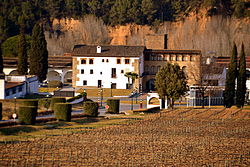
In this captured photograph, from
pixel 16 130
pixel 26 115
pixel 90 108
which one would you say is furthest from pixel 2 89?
pixel 16 130

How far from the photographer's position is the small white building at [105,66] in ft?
302

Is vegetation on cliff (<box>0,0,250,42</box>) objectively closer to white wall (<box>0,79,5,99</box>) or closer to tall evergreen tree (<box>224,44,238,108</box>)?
tall evergreen tree (<box>224,44,238,108</box>)

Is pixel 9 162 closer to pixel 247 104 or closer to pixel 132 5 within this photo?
pixel 247 104

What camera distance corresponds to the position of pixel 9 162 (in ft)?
128

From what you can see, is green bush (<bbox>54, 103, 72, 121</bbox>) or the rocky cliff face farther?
the rocky cliff face

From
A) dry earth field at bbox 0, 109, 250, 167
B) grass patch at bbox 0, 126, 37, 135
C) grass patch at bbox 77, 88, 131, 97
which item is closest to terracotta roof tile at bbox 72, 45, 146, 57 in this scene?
grass patch at bbox 77, 88, 131, 97

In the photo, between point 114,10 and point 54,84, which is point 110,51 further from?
point 114,10

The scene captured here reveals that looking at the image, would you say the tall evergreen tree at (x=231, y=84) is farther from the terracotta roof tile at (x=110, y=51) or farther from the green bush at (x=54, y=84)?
the green bush at (x=54, y=84)

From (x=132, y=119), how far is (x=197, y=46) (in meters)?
72.9

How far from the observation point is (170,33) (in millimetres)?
143625

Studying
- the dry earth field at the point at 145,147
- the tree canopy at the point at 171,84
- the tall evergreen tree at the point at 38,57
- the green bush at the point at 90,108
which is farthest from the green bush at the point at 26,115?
the tall evergreen tree at the point at 38,57

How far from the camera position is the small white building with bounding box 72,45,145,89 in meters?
92.1

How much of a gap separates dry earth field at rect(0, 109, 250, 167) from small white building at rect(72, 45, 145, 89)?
106ft

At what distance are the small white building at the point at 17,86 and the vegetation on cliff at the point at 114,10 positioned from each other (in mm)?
70707
